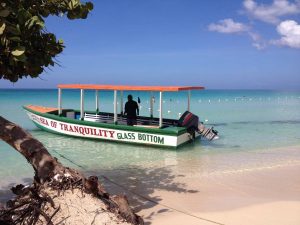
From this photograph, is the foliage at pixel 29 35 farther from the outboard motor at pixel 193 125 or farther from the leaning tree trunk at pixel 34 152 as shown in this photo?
the outboard motor at pixel 193 125

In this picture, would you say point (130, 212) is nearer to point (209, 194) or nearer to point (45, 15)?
point (45, 15)

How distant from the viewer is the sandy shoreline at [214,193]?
6.27 m

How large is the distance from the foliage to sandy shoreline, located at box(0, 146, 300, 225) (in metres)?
3.01

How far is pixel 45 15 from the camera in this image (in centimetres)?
472

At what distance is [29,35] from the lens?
13.9 ft

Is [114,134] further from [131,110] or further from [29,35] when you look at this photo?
[29,35]

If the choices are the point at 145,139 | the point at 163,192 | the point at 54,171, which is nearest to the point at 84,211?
the point at 54,171

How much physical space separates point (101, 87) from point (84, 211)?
10.4 metres

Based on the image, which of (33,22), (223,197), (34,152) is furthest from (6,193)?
(33,22)

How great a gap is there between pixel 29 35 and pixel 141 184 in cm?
531

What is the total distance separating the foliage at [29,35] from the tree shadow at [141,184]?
3100 millimetres

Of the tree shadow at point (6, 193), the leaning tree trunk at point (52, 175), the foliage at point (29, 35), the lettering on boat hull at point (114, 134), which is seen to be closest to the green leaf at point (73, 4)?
the foliage at point (29, 35)

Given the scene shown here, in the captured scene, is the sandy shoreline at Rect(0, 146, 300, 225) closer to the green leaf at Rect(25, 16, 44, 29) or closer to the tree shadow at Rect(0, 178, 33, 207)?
the tree shadow at Rect(0, 178, 33, 207)

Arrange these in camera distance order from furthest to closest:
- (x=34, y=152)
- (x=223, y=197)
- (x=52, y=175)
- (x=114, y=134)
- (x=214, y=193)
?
(x=114, y=134) < (x=214, y=193) < (x=223, y=197) < (x=34, y=152) < (x=52, y=175)
